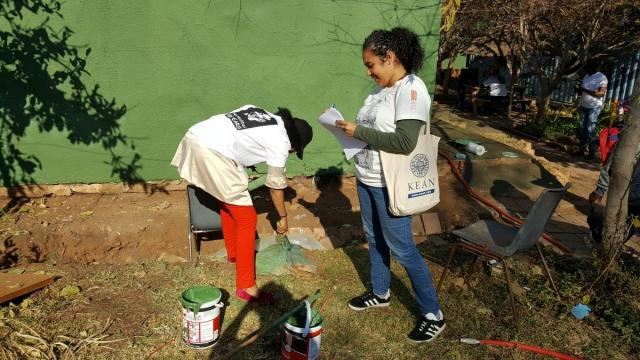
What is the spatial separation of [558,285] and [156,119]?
16.1 feet

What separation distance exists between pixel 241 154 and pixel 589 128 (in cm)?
792

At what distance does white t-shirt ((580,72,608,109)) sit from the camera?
27.1 feet

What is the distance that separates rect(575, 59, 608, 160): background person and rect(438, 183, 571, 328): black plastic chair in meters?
6.01

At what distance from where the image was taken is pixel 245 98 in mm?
5754

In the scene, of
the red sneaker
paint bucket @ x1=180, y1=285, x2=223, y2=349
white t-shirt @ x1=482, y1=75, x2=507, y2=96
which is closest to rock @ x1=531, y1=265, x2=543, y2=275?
the red sneaker

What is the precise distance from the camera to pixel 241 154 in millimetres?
3217

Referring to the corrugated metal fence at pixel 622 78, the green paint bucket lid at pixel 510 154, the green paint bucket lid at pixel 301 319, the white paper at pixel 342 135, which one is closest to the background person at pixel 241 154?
the white paper at pixel 342 135

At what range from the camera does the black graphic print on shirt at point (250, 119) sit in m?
3.18

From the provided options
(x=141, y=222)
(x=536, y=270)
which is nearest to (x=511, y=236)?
(x=536, y=270)

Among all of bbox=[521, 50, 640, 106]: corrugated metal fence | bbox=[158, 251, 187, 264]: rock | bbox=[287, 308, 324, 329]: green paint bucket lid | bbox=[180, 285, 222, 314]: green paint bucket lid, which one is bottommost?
bbox=[158, 251, 187, 264]: rock

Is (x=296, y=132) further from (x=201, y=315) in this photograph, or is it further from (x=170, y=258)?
(x=170, y=258)

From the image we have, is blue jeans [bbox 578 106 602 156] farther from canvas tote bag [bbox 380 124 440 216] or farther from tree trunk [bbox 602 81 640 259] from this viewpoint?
canvas tote bag [bbox 380 124 440 216]

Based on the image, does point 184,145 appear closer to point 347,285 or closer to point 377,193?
point 377,193

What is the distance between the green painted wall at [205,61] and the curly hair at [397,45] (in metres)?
3.32
